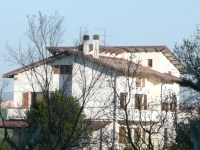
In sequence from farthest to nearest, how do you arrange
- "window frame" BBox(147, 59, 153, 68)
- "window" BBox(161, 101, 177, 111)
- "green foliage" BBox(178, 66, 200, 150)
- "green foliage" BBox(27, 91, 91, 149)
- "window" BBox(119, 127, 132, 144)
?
"window frame" BBox(147, 59, 153, 68)
"window" BBox(119, 127, 132, 144)
"window" BBox(161, 101, 177, 111)
"green foliage" BBox(27, 91, 91, 149)
"green foliage" BBox(178, 66, 200, 150)

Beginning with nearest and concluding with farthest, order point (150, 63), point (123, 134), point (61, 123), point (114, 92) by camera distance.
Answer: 1. point (61, 123)
2. point (123, 134)
3. point (114, 92)
4. point (150, 63)

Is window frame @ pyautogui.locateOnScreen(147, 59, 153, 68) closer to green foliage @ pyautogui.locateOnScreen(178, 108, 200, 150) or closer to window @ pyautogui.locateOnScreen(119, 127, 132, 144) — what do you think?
window @ pyautogui.locateOnScreen(119, 127, 132, 144)

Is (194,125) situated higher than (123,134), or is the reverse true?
(194,125)

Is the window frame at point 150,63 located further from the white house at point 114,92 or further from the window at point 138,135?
the window at point 138,135

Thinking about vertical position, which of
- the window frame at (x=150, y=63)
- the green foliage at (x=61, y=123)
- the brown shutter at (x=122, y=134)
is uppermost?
the window frame at (x=150, y=63)

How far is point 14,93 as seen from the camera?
125 ft

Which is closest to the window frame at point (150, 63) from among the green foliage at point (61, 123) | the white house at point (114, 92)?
the white house at point (114, 92)

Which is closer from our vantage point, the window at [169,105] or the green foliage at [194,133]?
the green foliage at [194,133]

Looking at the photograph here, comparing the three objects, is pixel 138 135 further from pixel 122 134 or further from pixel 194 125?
pixel 194 125

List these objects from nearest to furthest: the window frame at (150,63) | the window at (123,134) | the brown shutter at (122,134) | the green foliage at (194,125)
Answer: the green foliage at (194,125), the window at (123,134), the brown shutter at (122,134), the window frame at (150,63)

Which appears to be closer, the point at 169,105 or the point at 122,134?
the point at 169,105

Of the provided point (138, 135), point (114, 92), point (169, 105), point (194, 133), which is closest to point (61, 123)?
point (138, 135)

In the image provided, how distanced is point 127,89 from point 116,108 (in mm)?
2192

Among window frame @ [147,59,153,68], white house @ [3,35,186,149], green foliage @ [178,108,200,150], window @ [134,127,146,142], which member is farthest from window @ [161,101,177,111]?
window frame @ [147,59,153,68]
